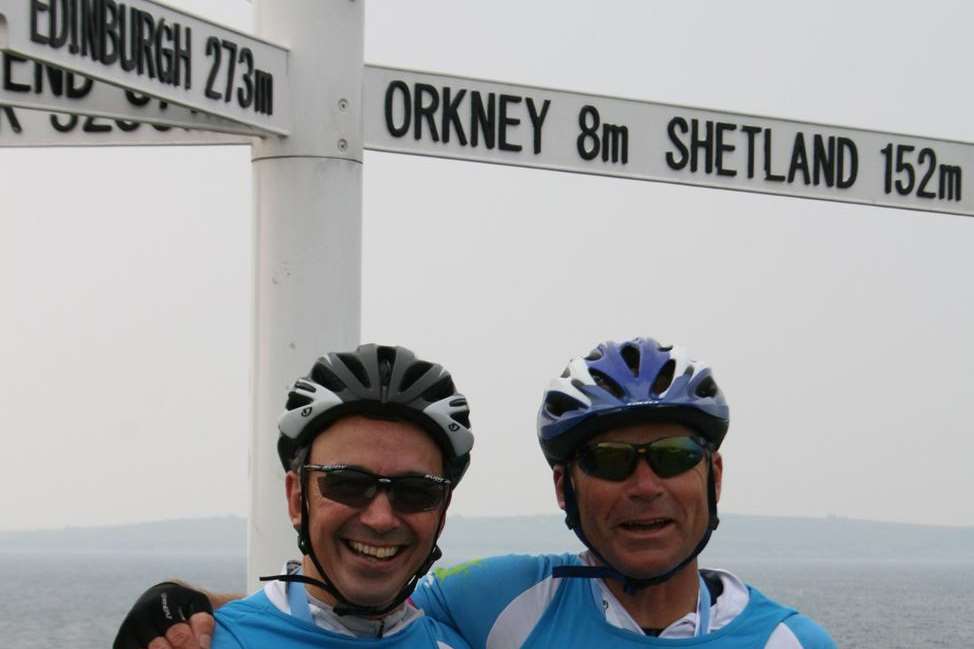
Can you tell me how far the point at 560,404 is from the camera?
14.4 ft

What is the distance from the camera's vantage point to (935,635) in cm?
9381

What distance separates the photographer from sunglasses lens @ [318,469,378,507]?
385cm

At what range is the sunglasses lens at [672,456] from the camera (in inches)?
165

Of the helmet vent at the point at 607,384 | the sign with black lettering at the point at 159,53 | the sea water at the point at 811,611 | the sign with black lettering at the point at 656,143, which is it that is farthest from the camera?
the sea water at the point at 811,611

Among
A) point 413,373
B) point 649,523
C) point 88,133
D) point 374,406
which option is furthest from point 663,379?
point 88,133

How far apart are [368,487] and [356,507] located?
5 cm

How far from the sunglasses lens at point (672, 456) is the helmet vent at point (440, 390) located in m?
0.54

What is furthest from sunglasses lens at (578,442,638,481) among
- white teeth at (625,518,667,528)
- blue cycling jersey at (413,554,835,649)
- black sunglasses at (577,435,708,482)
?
blue cycling jersey at (413,554,835,649)

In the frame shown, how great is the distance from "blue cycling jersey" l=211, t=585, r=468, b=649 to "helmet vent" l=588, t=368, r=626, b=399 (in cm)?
81

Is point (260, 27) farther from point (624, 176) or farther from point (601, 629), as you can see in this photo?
point (601, 629)

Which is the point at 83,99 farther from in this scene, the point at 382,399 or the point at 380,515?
the point at 380,515

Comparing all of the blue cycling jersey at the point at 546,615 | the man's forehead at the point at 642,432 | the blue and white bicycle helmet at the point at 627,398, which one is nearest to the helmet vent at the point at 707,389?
the blue and white bicycle helmet at the point at 627,398

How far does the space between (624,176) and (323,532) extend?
249cm

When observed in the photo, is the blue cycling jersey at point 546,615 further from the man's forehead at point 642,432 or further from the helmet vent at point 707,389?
the helmet vent at point 707,389
